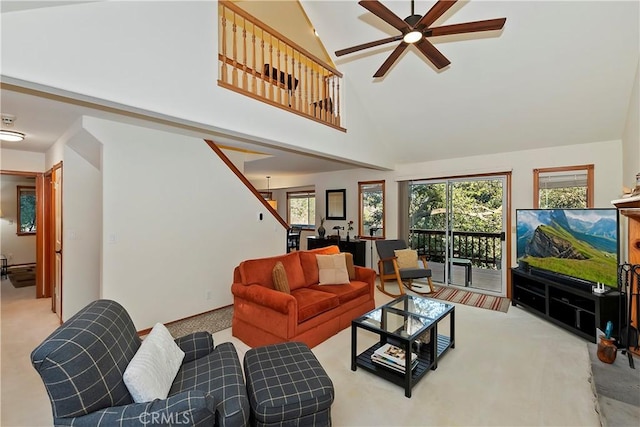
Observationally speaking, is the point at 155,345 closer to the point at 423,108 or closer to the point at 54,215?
the point at 54,215

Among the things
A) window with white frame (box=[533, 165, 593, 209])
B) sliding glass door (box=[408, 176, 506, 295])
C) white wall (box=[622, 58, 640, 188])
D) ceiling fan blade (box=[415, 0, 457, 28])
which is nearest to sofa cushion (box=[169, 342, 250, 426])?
ceiling fan blade (box=[415, 0, 457, 28])

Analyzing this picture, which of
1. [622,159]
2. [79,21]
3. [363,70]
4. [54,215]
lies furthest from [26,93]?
[622,159]

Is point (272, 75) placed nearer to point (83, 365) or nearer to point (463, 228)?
point (83, 365)

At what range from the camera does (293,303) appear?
2.71m

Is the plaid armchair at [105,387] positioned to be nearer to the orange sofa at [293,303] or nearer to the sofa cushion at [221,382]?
the sofa cushion at [221,382]

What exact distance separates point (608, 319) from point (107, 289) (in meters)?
5.28

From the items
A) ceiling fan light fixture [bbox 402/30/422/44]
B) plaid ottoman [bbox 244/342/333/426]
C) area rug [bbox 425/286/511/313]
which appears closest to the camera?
plaid ottoman [bbox 244/342/333/426]

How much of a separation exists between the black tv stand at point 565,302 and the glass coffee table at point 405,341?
60.7 inches

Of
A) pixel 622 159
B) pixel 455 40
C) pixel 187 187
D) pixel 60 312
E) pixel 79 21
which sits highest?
pixel 455 40

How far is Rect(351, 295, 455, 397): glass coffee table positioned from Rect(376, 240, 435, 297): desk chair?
5.26ft

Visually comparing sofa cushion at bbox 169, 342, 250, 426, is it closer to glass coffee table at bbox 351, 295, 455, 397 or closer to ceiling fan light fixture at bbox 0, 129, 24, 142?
glass coffee table at bbox 351, 295, 455, 397

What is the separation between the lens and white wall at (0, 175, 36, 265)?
6426 millimetres

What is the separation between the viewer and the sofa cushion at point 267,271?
315cm

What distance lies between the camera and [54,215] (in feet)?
13.9
